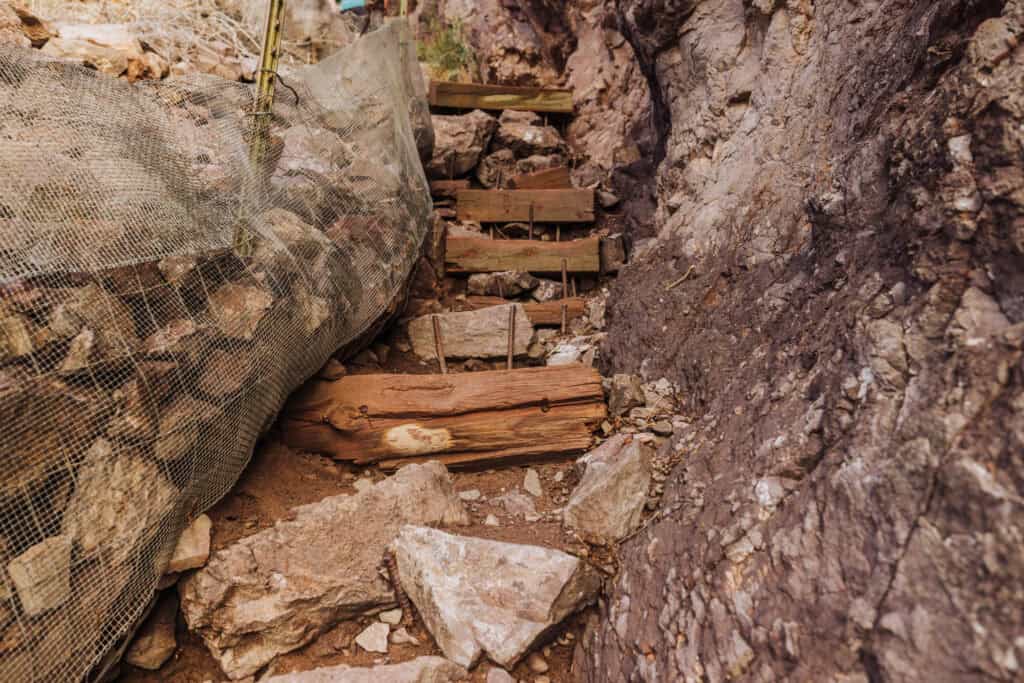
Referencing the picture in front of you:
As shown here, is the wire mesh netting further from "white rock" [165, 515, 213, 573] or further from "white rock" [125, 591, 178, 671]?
"white rock" [125, 591, 178, 671]

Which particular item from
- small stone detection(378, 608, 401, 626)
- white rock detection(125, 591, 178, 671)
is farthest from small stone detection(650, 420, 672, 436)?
white rock detection(125, 591, 178, 671)

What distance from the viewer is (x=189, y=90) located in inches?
103

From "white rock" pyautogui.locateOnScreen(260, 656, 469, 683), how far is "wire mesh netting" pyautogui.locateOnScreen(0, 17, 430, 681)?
62 cm

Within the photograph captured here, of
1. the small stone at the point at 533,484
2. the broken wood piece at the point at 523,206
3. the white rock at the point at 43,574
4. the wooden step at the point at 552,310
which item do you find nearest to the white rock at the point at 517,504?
the small stone at the point at 533,484

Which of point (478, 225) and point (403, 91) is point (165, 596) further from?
point (478, 225)

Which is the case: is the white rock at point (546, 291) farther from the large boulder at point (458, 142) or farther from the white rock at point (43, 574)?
the white rock at point (43, 574)

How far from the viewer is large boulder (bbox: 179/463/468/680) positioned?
224cm

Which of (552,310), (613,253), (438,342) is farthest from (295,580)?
(613,253)

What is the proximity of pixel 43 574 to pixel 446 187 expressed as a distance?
5.56 metres

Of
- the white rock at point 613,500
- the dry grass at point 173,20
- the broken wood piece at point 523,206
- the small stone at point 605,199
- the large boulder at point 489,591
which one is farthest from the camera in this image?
the small stone at point 605,199

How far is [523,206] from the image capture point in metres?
6.23

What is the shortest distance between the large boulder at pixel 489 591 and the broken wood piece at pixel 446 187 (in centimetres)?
476

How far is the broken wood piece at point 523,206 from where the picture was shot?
245 inches

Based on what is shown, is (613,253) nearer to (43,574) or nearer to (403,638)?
(403,638)
